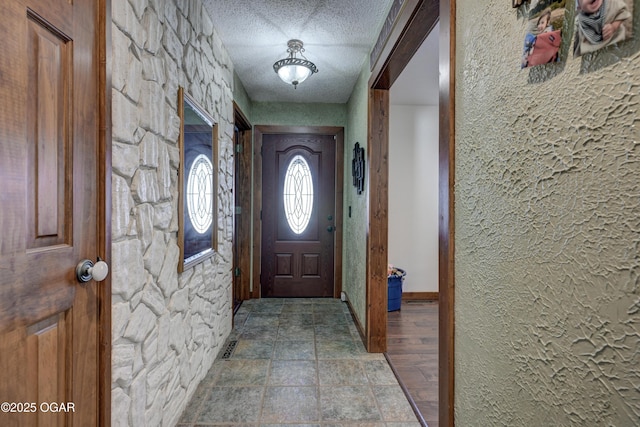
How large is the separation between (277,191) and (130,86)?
9.16 ft

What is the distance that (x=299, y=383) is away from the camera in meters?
2.03

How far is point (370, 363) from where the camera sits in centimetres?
230

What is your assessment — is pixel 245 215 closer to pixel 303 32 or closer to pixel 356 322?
pixel 356 322

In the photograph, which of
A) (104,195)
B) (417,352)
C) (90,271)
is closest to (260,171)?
(417,352)

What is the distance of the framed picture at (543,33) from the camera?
0.63 meters

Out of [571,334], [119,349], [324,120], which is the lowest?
[119,349]

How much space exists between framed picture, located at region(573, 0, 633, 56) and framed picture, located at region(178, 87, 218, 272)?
164 cm

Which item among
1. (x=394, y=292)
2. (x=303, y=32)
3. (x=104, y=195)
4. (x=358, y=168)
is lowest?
(x=394, y=292)

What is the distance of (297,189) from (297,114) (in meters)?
0.94

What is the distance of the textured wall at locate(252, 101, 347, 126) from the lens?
3898mm

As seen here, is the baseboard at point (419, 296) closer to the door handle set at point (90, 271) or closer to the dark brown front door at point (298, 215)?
the dark brown front door at point (298, 215)

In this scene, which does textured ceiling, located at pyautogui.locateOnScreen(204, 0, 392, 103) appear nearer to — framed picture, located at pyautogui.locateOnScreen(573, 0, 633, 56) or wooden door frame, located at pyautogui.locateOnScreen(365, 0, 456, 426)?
wooden door frame, located at pyautogui.locateOnScreen(365, 0, 456, 426)

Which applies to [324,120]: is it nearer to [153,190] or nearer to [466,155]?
[153,190]

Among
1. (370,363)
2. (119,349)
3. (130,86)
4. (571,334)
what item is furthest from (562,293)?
(370,363)
